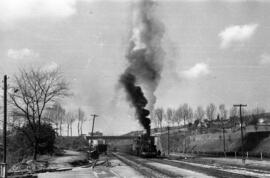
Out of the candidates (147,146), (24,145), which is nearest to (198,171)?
(147,146)

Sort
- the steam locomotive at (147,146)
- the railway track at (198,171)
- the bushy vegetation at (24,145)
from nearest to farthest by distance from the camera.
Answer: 1. the railway track at (198,171)
2. the bushy vegetation at (24,145)
3. the steam locomotive at (147,146)

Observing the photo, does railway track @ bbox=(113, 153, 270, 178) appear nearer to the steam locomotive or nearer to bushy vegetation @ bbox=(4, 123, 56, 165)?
the steam locomotive

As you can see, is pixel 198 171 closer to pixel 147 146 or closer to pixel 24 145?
pixel 147 146

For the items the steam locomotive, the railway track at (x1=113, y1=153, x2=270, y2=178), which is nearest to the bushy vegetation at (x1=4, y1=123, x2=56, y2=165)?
the steam locomotive

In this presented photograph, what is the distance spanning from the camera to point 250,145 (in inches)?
3602

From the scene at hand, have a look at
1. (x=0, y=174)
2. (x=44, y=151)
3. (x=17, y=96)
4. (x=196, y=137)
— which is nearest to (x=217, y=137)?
(x=196, y=137)

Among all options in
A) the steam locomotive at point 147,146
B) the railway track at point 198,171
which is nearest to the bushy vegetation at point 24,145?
the steam locomotive at point 147,146

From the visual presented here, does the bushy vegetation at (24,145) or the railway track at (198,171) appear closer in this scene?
the railway track at (198,171)

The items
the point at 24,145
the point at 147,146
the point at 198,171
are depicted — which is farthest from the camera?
the point at 147,146

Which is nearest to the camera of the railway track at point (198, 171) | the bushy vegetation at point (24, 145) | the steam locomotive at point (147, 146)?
the railway track at point (198, 171)

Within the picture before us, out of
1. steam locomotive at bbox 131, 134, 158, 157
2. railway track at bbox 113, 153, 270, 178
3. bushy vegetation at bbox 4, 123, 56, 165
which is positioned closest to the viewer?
railway track at bbox 113, 153, 270, 178

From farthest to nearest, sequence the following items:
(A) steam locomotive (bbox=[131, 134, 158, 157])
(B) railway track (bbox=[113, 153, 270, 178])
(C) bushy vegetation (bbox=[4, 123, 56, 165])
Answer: (A) steam locomotive (bbox=[131, 134, 158, 157]) < (C) bushy vegetation (bbox=[4, 123, 56, 165]) < (B) railway track (bbox=[113, 153, 270, 178])

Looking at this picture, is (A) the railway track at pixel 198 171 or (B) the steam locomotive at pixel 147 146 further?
(B) the steam locomotive at pixel 147 146

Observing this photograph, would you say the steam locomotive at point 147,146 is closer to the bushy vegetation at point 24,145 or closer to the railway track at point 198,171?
the bushy vegetation at point 24,145
